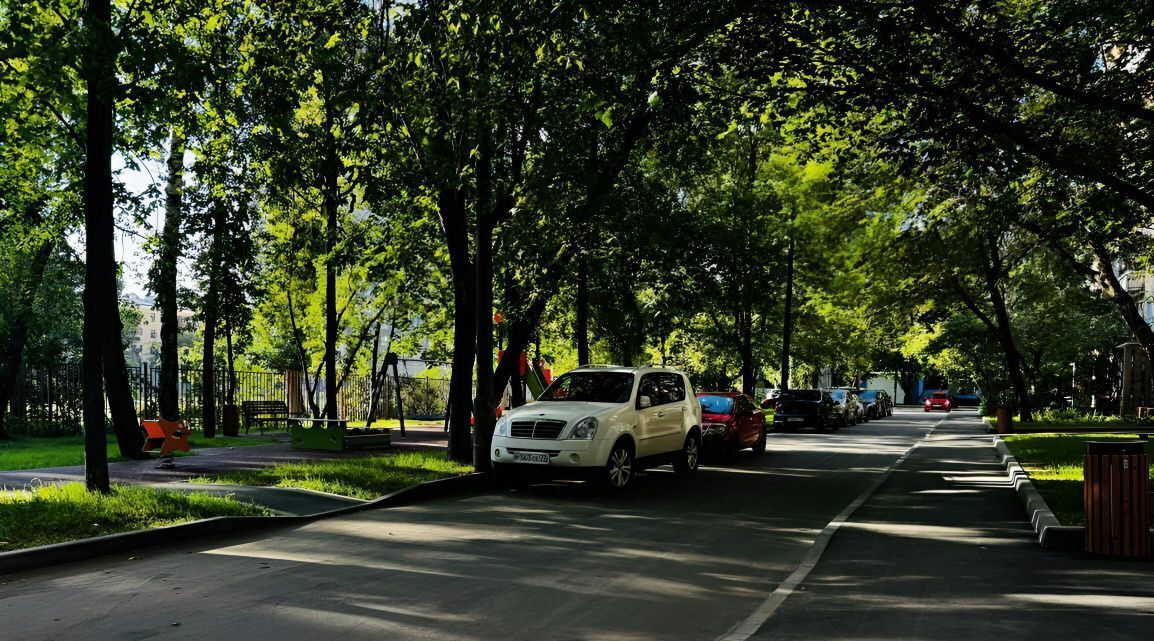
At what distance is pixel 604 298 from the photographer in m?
22.5

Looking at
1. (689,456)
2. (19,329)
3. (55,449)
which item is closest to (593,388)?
(689,456)

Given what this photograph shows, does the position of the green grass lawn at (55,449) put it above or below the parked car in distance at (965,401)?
above

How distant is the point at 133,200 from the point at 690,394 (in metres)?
10.1

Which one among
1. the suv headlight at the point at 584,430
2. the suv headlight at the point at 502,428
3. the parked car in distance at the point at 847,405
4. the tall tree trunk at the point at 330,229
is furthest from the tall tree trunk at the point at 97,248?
the parked car in distance at the point at 847,405

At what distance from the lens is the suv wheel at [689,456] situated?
615 inches

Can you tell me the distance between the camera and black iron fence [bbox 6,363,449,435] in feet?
76.0

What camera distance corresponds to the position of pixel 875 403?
166ft

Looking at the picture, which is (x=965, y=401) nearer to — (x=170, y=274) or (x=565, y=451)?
(x=170, y=274)

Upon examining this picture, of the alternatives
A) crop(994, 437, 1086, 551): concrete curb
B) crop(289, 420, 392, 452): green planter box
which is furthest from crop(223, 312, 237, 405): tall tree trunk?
crop(994, 437, 1086, 551): concrete curb

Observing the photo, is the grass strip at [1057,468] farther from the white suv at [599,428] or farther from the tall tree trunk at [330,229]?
the tall tree trunk at [330,229]

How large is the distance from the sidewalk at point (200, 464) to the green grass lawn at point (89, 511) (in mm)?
2019

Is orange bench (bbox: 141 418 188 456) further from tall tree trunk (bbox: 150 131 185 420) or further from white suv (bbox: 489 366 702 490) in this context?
white suv (bbox: 489 366 702 490)

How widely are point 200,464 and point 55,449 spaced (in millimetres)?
5648

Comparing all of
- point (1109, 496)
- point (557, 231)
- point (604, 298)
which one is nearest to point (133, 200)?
point (557, 231)
